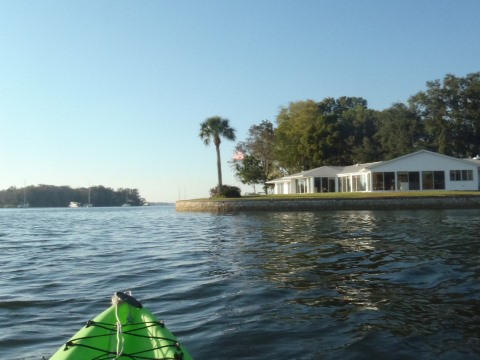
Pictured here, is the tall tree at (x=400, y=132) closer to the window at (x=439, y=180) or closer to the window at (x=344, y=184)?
the window at (x=344, y=184)

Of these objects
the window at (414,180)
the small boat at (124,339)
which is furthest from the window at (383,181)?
the small boat at (124,339)

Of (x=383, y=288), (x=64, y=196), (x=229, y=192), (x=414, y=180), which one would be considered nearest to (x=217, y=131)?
(x=229, y=192)

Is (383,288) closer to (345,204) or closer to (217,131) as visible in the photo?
(345,204)

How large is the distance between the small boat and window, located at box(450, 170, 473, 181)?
51257 mm

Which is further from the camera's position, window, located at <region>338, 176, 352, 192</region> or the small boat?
window, located at <region>338, 176, 352, 192</region>

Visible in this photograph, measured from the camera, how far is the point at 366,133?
81.9 meters

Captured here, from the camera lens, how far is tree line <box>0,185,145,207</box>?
154288mm

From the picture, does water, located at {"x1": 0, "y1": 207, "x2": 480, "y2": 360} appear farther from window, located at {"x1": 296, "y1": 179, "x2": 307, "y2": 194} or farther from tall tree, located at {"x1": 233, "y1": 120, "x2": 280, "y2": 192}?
tall tree, located at {"x1": 233, "y1": 120, "x2": 280, "y2": 192}

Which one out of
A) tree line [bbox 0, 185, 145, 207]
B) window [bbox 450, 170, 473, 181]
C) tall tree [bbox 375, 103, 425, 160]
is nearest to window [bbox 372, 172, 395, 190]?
window [bbox 450, 170, 473, 181]

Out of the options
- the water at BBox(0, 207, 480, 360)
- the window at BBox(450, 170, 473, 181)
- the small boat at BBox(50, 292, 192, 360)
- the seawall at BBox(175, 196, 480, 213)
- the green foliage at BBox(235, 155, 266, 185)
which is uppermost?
the green foliage at BBox(235, 155, 266, 185)

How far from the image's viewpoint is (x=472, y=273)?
11266mm

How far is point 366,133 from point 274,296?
7555 centimetres

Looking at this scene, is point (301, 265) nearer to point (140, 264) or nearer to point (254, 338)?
point (140, 264)

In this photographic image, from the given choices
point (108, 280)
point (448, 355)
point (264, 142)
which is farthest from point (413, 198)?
point (264, 142)
